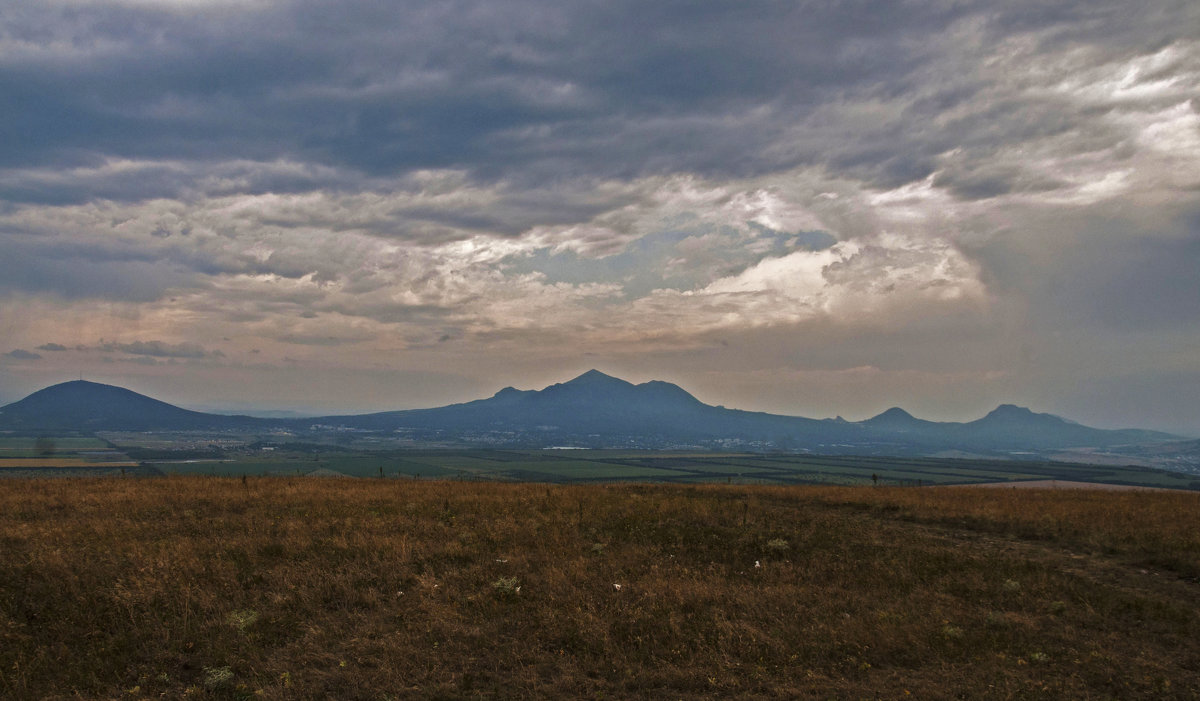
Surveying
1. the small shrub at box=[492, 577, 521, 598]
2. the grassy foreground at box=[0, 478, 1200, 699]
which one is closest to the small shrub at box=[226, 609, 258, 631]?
the grassy foreground at box=[0, 478, 1200, 699]

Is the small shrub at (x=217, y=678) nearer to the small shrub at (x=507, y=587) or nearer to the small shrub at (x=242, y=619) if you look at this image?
the small shrub at (x=242, y=619)

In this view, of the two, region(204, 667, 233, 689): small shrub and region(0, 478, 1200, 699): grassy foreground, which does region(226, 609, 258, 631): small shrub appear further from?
region(204, 667, 233, 689): small shrub

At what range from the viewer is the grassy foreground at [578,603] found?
10961 millimetres

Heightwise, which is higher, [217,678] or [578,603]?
[578,603]

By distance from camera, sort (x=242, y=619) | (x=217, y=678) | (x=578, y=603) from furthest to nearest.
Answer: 1. (x=578, y=603)
2. (x=242, y=619)
3. (x=217, y=678)

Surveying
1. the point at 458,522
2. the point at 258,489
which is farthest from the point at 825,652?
the point at 258,489

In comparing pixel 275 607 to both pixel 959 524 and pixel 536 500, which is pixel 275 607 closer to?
pixel 536 500

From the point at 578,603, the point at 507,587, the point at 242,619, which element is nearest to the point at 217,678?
the point at 242,619

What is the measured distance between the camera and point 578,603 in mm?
13922

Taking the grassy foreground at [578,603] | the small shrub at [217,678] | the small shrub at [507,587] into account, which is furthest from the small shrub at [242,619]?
the small shrub at [507,587]

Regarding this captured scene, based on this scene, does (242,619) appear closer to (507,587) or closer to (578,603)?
(507,587)

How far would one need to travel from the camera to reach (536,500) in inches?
1020

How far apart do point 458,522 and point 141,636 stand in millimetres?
9504

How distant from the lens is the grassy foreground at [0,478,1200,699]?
1096 cm
